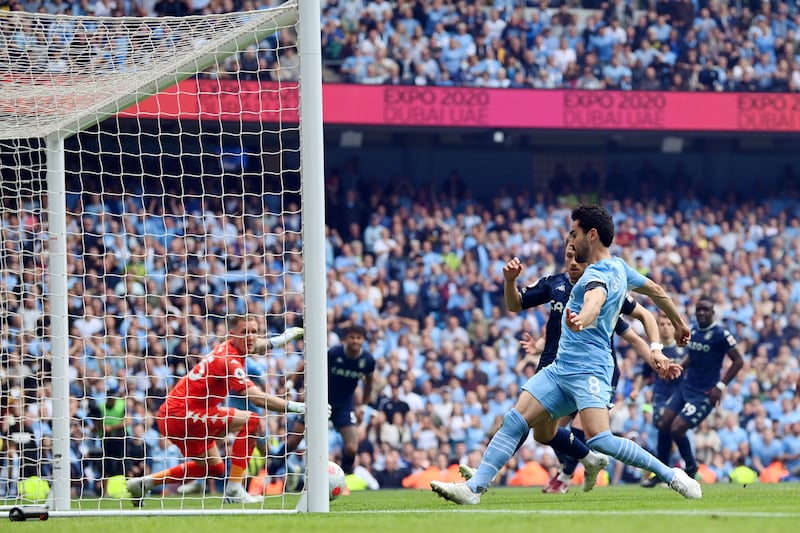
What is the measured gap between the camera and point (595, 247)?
922cm

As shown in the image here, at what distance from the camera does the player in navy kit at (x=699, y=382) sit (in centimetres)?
1477

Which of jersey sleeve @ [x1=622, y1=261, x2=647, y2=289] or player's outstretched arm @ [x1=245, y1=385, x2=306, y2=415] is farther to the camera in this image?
player's outstretched arm @ [x1=245, y1=385, x2=306, y2=415]

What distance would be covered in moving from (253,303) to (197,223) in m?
1.41

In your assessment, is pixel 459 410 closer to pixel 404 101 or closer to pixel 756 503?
pixel 404 101

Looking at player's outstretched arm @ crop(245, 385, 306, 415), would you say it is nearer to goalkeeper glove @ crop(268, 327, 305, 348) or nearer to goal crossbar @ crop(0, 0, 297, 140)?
goalkeeper glove @ crop(268, 327, 305, 348)

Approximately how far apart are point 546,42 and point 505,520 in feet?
59.8

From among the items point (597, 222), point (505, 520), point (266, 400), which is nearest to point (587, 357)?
point (597, 222)

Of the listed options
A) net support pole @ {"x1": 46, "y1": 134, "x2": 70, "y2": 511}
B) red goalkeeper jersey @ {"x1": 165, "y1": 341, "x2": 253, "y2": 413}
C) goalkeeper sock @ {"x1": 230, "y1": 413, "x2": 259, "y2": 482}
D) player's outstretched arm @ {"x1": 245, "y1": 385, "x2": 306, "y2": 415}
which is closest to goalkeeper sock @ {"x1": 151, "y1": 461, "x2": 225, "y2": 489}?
goalkeeper sock @ {"x1": 230, "y1": 413, "x2": 259, "y2": 482}

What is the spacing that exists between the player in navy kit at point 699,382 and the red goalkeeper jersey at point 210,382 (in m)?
5.13

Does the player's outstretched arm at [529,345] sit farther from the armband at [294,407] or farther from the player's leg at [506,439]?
the player's leg at [506,439]

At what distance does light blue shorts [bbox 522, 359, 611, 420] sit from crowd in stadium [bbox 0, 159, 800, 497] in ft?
24.2

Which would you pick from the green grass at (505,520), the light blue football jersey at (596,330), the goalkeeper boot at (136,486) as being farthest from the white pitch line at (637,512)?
the goalkeeper boot at (136,486)

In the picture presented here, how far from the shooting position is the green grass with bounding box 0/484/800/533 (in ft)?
23.4

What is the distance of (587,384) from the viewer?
908 cm
